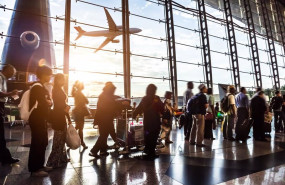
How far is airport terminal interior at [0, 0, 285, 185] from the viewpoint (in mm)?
2691

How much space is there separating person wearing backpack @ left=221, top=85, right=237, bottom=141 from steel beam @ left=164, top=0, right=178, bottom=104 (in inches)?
160

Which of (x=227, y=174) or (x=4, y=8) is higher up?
(x=4, y=8)

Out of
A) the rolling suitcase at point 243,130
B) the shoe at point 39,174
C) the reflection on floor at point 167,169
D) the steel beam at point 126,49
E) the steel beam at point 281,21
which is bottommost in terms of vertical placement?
the reflection on floor at point 167,169

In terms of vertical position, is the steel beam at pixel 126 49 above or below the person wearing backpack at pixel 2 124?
above

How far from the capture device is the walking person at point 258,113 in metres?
5.33

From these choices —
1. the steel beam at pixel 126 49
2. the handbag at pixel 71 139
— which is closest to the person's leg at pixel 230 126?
the handbag at pixel 71 139

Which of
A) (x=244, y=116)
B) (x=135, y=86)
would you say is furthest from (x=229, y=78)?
(x=244, y=116)

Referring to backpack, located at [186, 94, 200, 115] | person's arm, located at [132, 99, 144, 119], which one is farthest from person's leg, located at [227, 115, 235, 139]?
person's arm, located at [132, 99, 144, 119]

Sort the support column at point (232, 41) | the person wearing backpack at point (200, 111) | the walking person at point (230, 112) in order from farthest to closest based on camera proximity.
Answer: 1. the support column at point (232, 41)
2. the walking person at point (230, 112)
3. the person wearing backpack at point (200, 111)

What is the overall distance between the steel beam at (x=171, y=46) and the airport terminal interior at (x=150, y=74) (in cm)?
5

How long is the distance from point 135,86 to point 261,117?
183 inches

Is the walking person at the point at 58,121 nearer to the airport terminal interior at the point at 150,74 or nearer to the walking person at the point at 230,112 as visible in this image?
the airport terminal interior at the point at 150,74

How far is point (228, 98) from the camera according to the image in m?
5.14

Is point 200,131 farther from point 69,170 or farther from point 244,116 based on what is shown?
point 69,170
